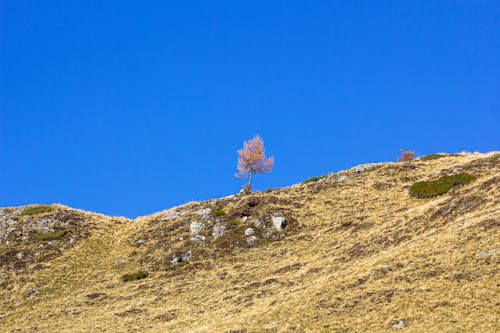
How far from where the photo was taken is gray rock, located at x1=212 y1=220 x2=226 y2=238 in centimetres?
6962

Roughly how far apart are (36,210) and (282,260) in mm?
43112

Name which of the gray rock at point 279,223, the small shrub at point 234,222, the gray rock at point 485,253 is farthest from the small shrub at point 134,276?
the gray rock at point 485,253

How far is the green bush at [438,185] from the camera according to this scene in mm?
66250

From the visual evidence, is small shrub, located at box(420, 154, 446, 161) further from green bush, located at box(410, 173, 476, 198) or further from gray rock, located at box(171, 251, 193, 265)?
gray rock, located at box(171, 251, 193, 265)

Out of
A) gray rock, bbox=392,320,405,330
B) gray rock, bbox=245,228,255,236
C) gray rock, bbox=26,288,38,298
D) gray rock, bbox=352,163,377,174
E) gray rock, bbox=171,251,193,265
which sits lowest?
gray rock, bbox=392,320,405,330

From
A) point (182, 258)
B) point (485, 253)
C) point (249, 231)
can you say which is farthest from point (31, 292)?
point (485, 253)

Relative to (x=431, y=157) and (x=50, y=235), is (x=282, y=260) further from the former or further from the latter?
(x=431, y=157)

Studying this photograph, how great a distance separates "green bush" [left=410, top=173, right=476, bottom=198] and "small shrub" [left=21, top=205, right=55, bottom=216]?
5170 cm

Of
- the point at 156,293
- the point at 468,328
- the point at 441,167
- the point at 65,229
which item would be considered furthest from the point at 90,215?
the point at 468,328

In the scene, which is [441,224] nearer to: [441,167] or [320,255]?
[320,255]

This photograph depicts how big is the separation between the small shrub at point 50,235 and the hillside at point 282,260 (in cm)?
20

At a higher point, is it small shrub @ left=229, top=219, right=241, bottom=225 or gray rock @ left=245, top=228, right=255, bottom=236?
small shrub @ left=229, top=219, right=241, bottom=225

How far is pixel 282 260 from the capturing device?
5822 centimetres

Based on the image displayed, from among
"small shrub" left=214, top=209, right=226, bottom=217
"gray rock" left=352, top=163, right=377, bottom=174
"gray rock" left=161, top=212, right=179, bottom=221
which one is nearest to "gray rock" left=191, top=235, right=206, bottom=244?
"small shrub" left=214, top=209, right=226, bottom=217
